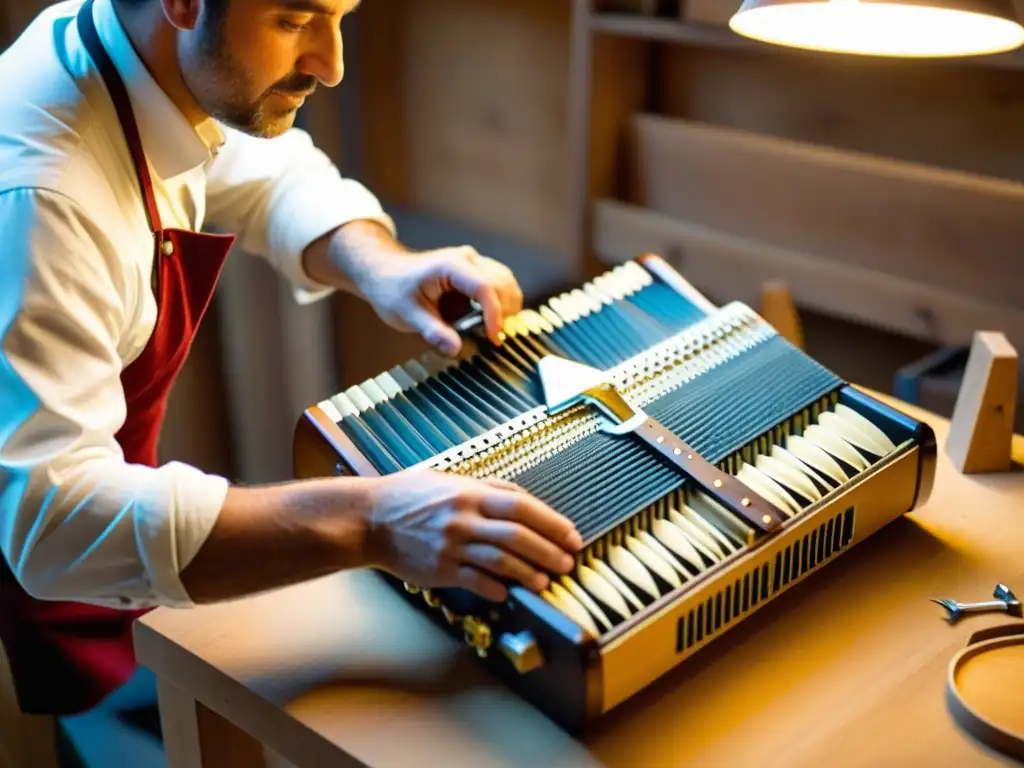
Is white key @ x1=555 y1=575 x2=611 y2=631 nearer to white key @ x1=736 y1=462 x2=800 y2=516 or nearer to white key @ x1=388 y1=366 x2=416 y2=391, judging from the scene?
white key @ x1=736 y1=462 x2=800 y2=516

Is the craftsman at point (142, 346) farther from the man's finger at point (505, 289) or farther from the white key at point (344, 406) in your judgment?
the white key at point (344, 406)

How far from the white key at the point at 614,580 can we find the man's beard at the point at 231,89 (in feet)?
1.77

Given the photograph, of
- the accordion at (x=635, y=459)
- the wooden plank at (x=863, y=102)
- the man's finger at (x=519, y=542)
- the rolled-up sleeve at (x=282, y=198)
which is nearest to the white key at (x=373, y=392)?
the accordion at (x=635, y=459)

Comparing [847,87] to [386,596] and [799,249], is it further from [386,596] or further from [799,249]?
[386,596]

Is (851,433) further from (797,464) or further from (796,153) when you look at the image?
(796,153)

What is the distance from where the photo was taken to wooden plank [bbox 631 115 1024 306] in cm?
168

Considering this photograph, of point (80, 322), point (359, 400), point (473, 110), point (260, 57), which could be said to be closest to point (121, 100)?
point (260, 57)

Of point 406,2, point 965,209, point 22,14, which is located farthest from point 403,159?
point 965,209

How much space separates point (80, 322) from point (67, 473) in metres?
0.13

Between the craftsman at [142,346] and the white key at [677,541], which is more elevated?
the craftsman at [142,346]

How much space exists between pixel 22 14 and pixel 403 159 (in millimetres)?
902

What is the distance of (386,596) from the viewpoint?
111 cm

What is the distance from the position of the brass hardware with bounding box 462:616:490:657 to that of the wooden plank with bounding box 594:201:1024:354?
3.36ft

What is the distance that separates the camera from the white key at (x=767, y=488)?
3.43 feet
